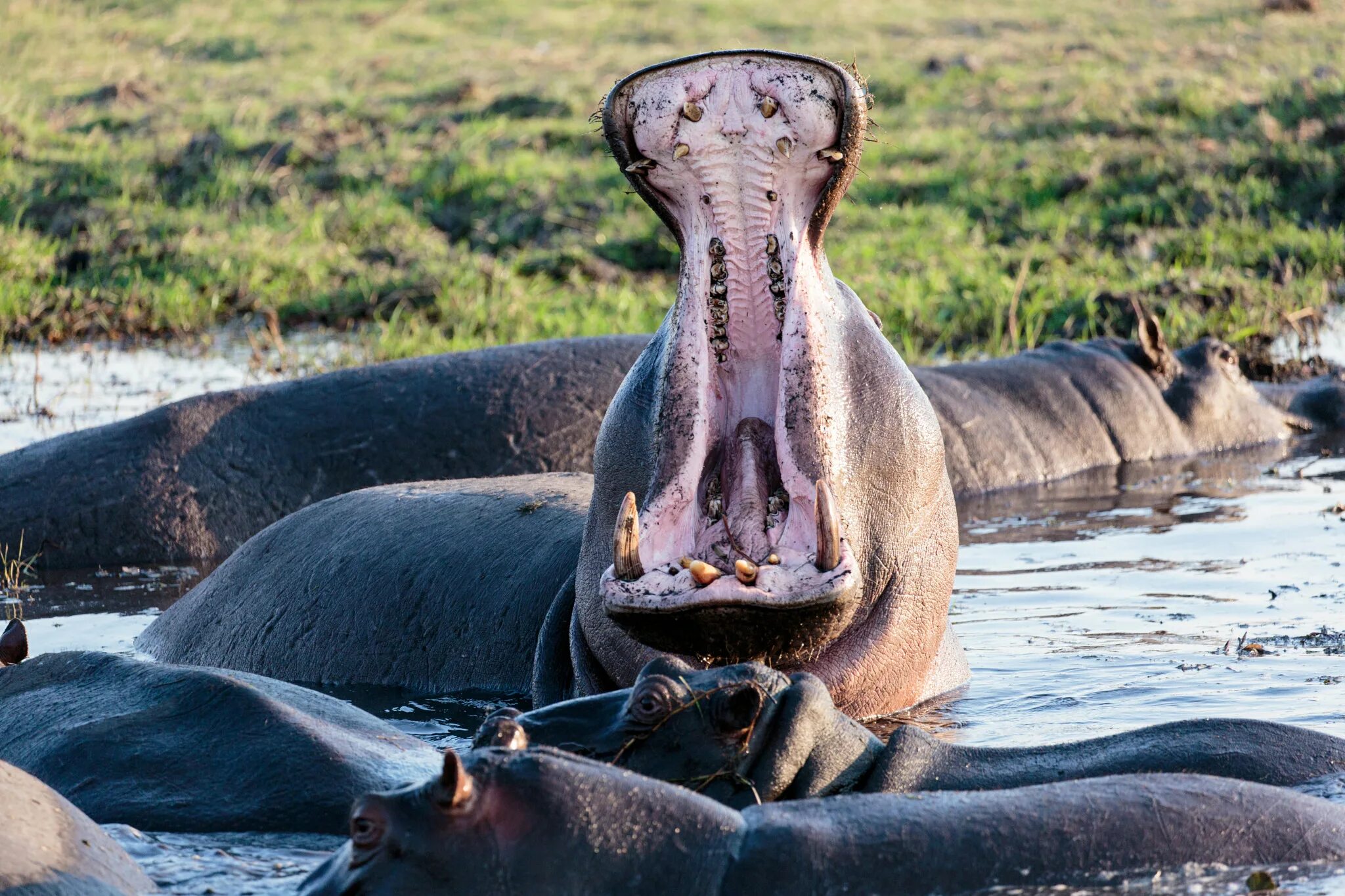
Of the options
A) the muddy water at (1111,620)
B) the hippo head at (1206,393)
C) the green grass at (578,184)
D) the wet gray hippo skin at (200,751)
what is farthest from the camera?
the green grass at (578,184)

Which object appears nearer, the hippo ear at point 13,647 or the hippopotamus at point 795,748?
the hippopotamus at point 795,748

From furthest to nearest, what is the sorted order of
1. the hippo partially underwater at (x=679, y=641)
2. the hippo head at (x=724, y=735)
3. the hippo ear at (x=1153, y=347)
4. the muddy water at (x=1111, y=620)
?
the hippo ear at (x=1153, y=347) → the muddy water at (x=1111, y=620) → the hippo head at (x=724, y=735) → the hippo partially underwater at (x=679, y=641)

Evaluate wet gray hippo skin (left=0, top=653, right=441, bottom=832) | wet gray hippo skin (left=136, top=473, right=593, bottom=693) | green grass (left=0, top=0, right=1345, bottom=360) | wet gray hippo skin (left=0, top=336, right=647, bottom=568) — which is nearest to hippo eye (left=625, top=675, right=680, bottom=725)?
wet gray hippo skin (left=0, top=653, right=441, bottom=832)

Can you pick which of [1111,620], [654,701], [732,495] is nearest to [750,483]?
[732,495]

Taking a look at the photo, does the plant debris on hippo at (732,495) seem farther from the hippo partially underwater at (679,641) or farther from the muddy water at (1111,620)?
the muddy water at (1111,620)

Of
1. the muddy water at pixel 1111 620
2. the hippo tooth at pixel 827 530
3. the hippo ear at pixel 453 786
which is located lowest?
the muddy water at pixel 1111 620

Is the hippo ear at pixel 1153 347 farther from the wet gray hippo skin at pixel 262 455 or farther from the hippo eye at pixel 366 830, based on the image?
the hippo eye at pixel 366 830

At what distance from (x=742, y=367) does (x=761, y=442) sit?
0.57 ft

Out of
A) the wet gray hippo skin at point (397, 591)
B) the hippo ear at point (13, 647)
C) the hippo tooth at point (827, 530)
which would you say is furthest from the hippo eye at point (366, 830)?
the wet gray hippo skin at point (397, 591)

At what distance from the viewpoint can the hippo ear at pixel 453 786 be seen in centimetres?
300

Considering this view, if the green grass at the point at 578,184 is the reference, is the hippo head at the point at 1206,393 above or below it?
below

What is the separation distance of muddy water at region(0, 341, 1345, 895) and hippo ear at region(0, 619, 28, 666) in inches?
36.5

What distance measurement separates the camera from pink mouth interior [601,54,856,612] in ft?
14.4

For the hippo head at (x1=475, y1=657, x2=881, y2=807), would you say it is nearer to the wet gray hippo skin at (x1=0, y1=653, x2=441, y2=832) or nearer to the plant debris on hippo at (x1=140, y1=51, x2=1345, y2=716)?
the wet gray hippo skin at (x1=0, y1=653, x2=441, y2=832)
